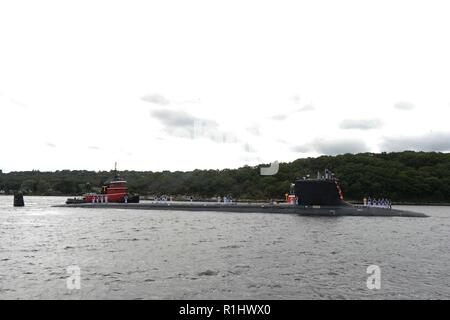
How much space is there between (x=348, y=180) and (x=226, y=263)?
120 m

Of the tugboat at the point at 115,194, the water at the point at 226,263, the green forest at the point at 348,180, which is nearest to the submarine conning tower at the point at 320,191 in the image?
the water at the point at 226,263

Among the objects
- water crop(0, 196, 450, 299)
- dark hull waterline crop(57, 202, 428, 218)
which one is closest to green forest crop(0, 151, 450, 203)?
dark hull waterline crop(57, 202, 428, 218)

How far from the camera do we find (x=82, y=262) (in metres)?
25.5

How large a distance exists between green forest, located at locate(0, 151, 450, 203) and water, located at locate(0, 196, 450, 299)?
3799 inches

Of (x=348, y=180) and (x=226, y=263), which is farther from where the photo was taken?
(x=348, y=180)

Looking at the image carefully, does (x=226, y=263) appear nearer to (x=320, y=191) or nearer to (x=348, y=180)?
(x=320, y=191)

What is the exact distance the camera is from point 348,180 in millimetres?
138875

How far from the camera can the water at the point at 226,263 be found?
18.8m

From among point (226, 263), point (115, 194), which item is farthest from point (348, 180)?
point (226, 263)

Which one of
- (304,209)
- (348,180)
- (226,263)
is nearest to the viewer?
(226,263)

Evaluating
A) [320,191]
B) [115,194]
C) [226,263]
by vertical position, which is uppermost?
[320,191]
